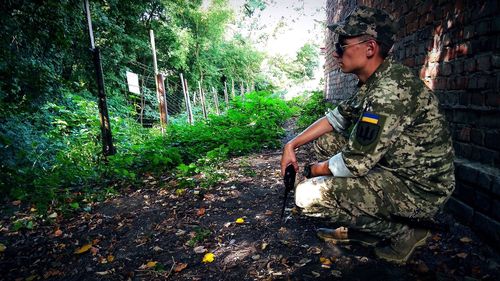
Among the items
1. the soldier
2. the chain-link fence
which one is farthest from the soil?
the chain-link fence

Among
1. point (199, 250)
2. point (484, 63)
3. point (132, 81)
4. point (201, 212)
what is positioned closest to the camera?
point (484, 63)

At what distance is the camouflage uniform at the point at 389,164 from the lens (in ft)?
5.30

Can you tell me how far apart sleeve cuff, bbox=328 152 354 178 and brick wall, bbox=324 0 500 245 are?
0.99 meters

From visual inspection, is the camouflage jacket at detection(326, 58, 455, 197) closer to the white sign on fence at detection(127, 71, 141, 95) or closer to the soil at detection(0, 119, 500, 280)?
the soil at detection(0, 119, 500, 280)

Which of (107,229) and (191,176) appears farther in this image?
(191,176)

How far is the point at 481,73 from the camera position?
202 cm

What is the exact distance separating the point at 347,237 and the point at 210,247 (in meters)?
1.11

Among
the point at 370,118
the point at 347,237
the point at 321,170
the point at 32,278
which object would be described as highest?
the point at 370,118

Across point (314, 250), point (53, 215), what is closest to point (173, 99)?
point (53, 215)

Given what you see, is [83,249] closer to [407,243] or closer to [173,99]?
[407,243]

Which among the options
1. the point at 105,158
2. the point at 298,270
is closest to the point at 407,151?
the point at 298,270

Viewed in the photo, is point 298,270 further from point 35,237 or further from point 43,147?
point 43,147

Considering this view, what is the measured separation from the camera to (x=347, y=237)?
217cm

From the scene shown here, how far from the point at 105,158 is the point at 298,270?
4.03 meters
